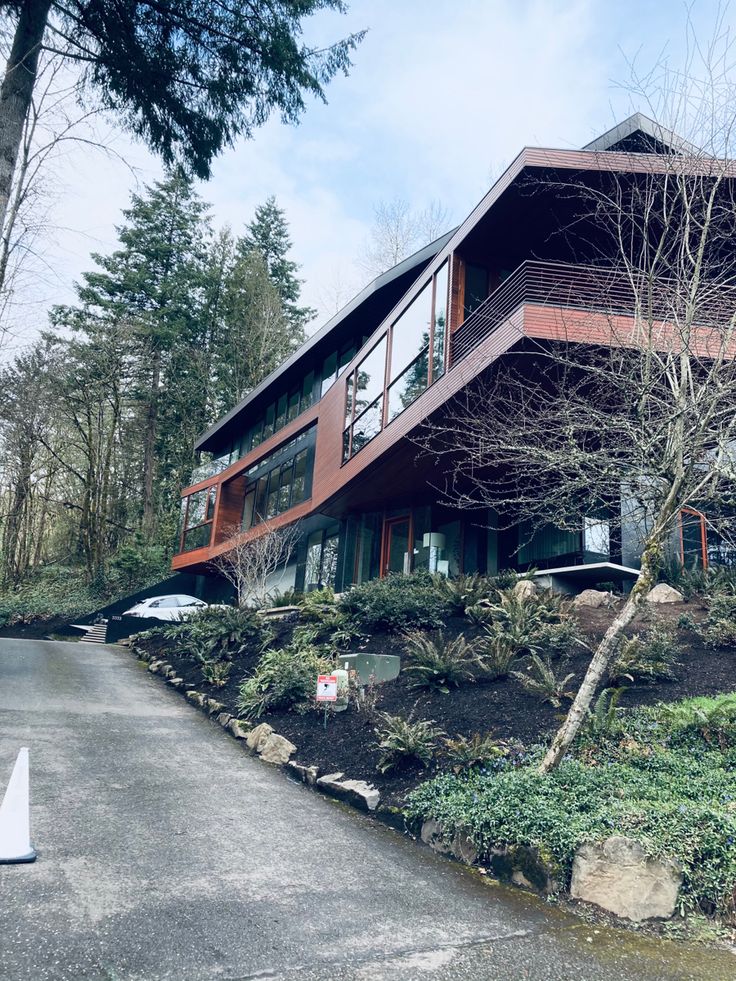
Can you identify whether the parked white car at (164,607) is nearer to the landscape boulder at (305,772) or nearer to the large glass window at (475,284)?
the large glass window at (475,284)

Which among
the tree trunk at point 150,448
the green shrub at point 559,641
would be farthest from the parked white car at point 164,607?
the green shrub at point 559,641

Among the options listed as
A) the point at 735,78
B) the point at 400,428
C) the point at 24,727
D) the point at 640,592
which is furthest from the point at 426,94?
the point at 24,727

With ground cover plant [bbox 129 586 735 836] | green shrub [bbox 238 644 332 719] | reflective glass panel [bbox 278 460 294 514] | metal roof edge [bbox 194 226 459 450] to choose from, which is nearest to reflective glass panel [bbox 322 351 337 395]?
metal roof edge [bbox 194 226 459 450]

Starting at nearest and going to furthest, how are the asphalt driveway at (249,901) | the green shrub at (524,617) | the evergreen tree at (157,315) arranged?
the asphalt driveway at (249,901) < the green shrub at (524,617) < the evergreen tree at (157,315)

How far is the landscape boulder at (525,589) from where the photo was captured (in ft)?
35.2

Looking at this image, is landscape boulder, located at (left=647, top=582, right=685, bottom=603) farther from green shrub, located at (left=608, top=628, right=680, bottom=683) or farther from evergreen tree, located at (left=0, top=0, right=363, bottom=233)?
evergreen tree, located at (left=0, top=0, right=363, bottom=233)

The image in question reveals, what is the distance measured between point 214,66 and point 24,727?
9.17m

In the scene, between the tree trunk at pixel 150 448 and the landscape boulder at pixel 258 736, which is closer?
the landscape boulder at pixel 258 736

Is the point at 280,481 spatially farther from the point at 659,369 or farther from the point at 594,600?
the point at 659,369

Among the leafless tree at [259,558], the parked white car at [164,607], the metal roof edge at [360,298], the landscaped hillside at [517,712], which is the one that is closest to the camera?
the landscaped hillside at [517,712]

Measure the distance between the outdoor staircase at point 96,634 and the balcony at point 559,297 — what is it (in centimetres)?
1628

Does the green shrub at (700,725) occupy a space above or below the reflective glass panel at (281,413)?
below

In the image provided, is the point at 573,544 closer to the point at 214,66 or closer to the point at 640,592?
the point at 640,592

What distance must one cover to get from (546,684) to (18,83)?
383 inches
